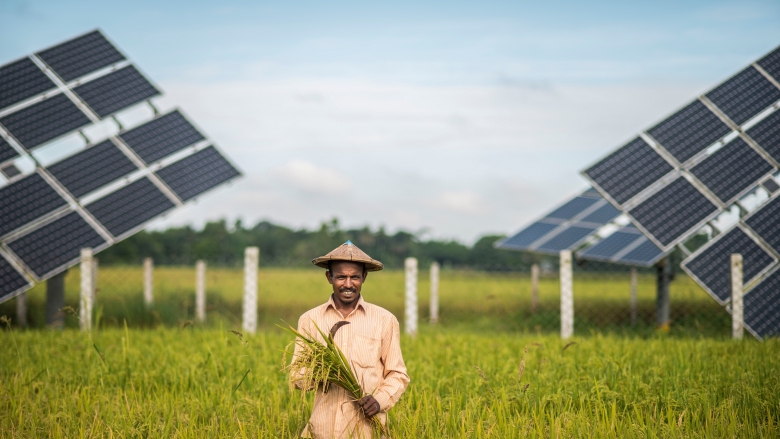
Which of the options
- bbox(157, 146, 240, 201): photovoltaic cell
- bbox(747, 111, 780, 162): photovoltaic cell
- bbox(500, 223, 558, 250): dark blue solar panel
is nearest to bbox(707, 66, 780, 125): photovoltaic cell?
bbox(747, 111, 780, 162): photovoltaic cell

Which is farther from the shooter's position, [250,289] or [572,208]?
[572,208]

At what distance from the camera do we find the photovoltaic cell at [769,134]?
10.8 m

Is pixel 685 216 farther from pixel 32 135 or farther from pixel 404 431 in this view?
pixel 32 135

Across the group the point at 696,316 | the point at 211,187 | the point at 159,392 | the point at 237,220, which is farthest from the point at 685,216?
the point at 237,220

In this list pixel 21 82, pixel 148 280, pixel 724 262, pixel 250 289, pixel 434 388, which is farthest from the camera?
pixel 148 280

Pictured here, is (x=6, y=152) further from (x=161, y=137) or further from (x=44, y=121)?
(x=161, y=137)

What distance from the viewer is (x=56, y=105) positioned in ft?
36.7

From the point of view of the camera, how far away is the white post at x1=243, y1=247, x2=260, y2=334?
32.0 feet

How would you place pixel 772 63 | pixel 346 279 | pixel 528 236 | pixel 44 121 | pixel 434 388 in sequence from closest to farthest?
pixel 346 279
pixel 434 388
pixel 44 121
pixel 772 63
pixel 528 236

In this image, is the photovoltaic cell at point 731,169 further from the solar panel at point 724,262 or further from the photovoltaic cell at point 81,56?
the photovoltaic cell at point 81,56

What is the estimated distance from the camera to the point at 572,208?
16688 millimetres

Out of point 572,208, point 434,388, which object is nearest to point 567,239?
point 572,208

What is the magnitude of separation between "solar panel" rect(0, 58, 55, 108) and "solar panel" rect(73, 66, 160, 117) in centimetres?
56

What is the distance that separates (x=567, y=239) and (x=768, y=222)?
4530 mm
